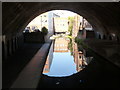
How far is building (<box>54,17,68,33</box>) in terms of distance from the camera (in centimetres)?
5378

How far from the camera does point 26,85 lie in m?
7.79

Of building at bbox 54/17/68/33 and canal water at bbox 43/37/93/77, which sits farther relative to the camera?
building at bbox 54/17/68/33

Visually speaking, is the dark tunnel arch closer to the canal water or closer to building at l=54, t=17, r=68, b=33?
the canal water

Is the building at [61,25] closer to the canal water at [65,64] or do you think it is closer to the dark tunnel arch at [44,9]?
the dark tunnel arch at [44,9]

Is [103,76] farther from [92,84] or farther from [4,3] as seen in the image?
[4,3]

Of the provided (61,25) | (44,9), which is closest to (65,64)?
(44,9)

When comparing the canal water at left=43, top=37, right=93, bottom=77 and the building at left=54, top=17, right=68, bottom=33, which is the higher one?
the building at left=54, top=17, right=68, bottom=33

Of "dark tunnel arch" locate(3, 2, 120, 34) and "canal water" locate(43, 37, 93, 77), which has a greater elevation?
"dark tunnel arch" locate(3, 2, 120, 34)

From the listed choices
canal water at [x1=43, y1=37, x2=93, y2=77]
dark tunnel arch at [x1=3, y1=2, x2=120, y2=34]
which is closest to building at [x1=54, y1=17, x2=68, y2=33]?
dark tunnel arch at [x1=3, y1=2, x2=120, y2=34]

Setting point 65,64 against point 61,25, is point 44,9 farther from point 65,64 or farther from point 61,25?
point 61,25

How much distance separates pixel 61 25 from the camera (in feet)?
176

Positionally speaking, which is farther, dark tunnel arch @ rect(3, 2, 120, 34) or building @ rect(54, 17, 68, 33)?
building @ rect(54, 17, 68, 33)

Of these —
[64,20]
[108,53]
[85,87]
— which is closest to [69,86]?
[85,87]

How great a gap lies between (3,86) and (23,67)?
370cm
